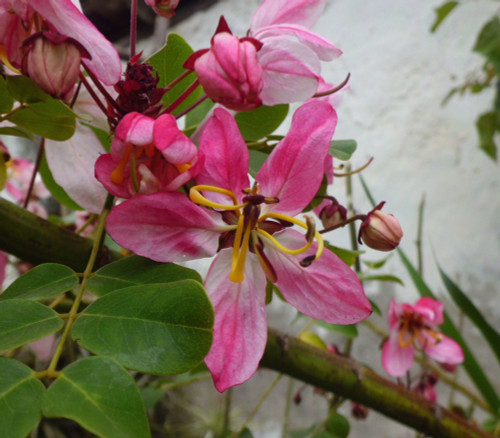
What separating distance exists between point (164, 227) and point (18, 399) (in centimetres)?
8

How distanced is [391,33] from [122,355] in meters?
1.64

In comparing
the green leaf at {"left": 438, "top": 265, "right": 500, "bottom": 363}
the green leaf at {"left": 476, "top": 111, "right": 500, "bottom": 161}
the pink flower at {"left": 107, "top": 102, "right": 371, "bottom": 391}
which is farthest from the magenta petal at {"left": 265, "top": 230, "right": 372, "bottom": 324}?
the green leaf at {"left": 476, "top": 111, "right": 500, "bottom": 161}

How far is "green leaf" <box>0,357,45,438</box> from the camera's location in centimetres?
14

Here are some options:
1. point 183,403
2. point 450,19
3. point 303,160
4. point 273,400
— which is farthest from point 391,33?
point 303,160

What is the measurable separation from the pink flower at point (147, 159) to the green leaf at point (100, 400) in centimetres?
7

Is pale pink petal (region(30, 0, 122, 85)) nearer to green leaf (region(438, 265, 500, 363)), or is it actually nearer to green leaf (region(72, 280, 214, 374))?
green leaf (region(72, 280, 214, 374))

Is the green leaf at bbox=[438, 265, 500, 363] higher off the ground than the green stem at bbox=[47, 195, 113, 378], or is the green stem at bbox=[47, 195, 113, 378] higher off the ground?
the green stem at bbox=[47, 195, 113, 378]

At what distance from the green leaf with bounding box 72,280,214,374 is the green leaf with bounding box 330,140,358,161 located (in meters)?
0.13

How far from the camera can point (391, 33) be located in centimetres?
160

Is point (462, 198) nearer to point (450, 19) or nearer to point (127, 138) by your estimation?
point (450, 19)

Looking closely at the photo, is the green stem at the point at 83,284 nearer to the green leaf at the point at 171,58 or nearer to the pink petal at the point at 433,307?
the green leaf at the point at 171,58

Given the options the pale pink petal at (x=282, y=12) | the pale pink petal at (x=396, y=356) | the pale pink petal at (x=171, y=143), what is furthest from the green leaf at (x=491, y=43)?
the pale pink petal at (x=171, y=143)

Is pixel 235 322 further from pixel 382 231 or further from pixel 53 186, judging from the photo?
pixel 53 186

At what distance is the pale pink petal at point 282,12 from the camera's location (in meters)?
0.25
